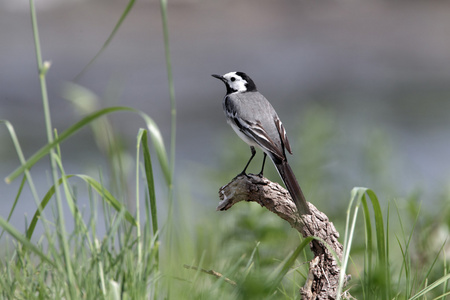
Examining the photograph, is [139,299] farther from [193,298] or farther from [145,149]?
[145,149]

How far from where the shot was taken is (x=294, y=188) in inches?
73.3

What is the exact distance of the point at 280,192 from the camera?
1.81 meters

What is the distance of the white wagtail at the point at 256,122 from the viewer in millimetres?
2293

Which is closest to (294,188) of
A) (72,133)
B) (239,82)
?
(72,133)

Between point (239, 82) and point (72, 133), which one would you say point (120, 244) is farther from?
point (239, 82)

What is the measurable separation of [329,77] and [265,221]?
6.32m

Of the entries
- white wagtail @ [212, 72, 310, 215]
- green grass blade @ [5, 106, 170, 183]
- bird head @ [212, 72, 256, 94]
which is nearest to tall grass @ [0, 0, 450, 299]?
green grass blade @ [5, 106, 170, 183]

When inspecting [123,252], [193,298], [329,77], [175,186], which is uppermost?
[175,186]

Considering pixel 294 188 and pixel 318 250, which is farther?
pixel 294 188

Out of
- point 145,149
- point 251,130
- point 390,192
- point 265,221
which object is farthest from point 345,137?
point 145,149

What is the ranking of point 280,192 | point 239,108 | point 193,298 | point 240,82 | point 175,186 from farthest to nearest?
point 240,82 → point 239,108 → point 280,192 → point 193,298 → point 175,186

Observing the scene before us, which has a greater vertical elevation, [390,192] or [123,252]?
[123,252]

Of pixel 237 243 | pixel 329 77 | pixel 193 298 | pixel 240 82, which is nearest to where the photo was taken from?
pixel 193 298

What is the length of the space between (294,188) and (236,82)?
1.17 m
